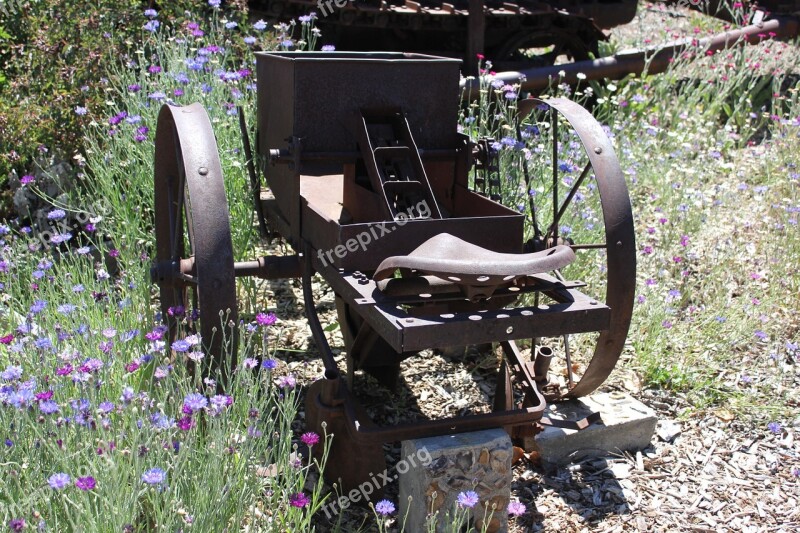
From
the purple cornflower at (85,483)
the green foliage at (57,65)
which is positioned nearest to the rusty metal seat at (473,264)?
the purple cornflower at (85,483)

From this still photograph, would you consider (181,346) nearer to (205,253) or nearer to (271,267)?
(205,253)

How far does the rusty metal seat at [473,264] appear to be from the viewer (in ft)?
8.07

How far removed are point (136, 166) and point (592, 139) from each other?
211 cm

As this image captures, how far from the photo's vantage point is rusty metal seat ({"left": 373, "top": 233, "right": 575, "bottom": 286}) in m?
2.46

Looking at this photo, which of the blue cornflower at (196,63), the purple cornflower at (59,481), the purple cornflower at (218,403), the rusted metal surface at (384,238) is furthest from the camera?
the blue cornflower at (196,63)

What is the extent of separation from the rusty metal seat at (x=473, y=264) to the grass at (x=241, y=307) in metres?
0.47

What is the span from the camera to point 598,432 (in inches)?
134

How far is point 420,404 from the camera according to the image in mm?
3672

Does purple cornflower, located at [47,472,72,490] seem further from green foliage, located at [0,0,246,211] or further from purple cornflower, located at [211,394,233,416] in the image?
green foliage, located at [0,0,246,211]

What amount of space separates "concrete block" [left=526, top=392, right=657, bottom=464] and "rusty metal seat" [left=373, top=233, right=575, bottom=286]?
38.0 inches

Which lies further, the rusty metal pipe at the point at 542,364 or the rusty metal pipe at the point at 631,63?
the rusty metal pipe at the point at 631,63

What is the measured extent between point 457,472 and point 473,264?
69 centimetres

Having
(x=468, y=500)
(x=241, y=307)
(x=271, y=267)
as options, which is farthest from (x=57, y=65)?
(x=468, y=500)

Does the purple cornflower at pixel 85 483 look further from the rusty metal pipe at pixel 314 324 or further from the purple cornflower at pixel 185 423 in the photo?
the rusty metal pipe at pixel 314 324
